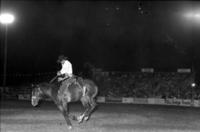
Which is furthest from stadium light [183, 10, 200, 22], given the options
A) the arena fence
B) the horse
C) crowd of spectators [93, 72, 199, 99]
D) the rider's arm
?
the rider's arm

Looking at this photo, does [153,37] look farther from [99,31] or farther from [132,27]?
[99,31]

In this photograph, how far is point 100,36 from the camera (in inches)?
2276

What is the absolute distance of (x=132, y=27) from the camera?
57.2 meters

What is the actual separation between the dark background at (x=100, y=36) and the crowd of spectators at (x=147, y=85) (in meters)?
5.87

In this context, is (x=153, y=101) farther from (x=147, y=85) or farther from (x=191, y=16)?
(x=191, y=16)

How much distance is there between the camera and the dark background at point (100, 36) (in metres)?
52.5

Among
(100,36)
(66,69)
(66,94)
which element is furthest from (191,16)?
(66,94)

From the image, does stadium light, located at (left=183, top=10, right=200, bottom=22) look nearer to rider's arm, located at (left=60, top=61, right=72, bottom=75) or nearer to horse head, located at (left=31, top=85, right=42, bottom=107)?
rider's arm, located at (left=60, top=61, right=72, bottom=75)

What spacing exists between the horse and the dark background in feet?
106

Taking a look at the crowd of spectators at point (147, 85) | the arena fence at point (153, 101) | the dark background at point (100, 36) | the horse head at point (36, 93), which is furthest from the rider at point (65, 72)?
the dark background at point (100, 36)

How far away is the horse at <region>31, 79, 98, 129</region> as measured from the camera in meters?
16.6

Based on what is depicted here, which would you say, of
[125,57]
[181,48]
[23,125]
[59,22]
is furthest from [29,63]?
[23,125]

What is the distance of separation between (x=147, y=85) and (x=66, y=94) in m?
26.1

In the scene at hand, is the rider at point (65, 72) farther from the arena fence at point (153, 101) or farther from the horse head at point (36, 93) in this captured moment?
the arena fence at point (153, 101)
